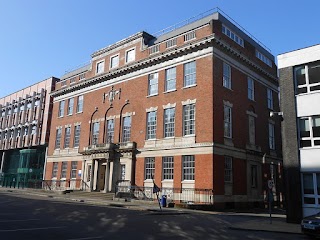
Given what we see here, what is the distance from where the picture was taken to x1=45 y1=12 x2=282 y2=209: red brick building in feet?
90.0

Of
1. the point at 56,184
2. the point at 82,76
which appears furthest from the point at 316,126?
the point at 56,184

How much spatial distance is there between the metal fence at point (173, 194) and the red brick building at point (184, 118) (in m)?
0.10

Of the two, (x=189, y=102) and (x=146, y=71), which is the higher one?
(x=146, y=71)

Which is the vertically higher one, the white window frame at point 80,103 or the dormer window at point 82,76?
the dormer window at point 82,76

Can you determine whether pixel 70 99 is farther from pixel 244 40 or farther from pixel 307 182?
pixel 307 182

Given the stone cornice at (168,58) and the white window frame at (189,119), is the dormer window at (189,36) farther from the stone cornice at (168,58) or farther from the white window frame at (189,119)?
the white window frame at (189,119)

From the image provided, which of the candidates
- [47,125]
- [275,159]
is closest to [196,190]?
[275,159]

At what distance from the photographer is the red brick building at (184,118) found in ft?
90.0

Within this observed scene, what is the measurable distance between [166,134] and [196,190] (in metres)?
6.48

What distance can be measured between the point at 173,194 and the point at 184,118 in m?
6.84

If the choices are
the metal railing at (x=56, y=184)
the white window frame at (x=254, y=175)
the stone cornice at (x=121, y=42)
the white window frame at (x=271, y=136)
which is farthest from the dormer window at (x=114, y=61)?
the white window frame at (x=254, y=175)

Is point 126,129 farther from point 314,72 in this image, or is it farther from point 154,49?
point 314,72

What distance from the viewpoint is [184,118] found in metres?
29.1

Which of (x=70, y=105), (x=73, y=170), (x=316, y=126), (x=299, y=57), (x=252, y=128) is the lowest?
(x=73, y=170)
